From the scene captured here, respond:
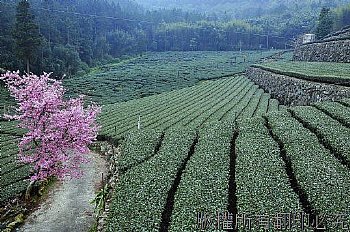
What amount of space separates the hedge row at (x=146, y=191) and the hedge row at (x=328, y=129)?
6.60 m

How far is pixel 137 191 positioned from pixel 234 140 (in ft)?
23.9

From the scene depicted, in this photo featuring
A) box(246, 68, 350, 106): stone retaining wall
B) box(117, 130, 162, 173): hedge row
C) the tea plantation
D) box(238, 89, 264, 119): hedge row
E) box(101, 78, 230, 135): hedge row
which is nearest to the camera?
the tea plantation

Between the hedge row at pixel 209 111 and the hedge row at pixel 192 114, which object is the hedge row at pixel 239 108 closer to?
the hedge row at pixel 209 111

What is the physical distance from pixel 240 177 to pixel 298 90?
2165 centimetres

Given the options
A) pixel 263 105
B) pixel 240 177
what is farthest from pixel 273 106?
pixel 240 177

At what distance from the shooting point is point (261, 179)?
1448 cm

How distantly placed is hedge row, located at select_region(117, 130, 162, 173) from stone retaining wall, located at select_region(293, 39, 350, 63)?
3290 centimetres

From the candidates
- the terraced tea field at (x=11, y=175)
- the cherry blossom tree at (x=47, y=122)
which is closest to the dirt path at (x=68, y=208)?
the terraced tea field at (x=11, y=175)

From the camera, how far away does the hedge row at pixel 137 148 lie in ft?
60.8

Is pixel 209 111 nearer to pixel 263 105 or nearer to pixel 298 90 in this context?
pixel 263 105

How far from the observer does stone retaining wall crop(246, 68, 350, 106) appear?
27547 mm

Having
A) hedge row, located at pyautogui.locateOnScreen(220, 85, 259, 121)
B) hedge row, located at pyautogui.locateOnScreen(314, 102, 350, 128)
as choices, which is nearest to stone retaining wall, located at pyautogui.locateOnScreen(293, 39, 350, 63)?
hedge row, located at pyautogui.locateOnScreen(220, 85, 259, 121)

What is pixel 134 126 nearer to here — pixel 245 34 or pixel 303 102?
pixel 303 102

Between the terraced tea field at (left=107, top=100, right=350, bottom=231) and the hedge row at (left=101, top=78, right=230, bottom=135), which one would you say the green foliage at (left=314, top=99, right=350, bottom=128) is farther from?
the hedge row at (left=101, top=78, right=230, bottom=135)
